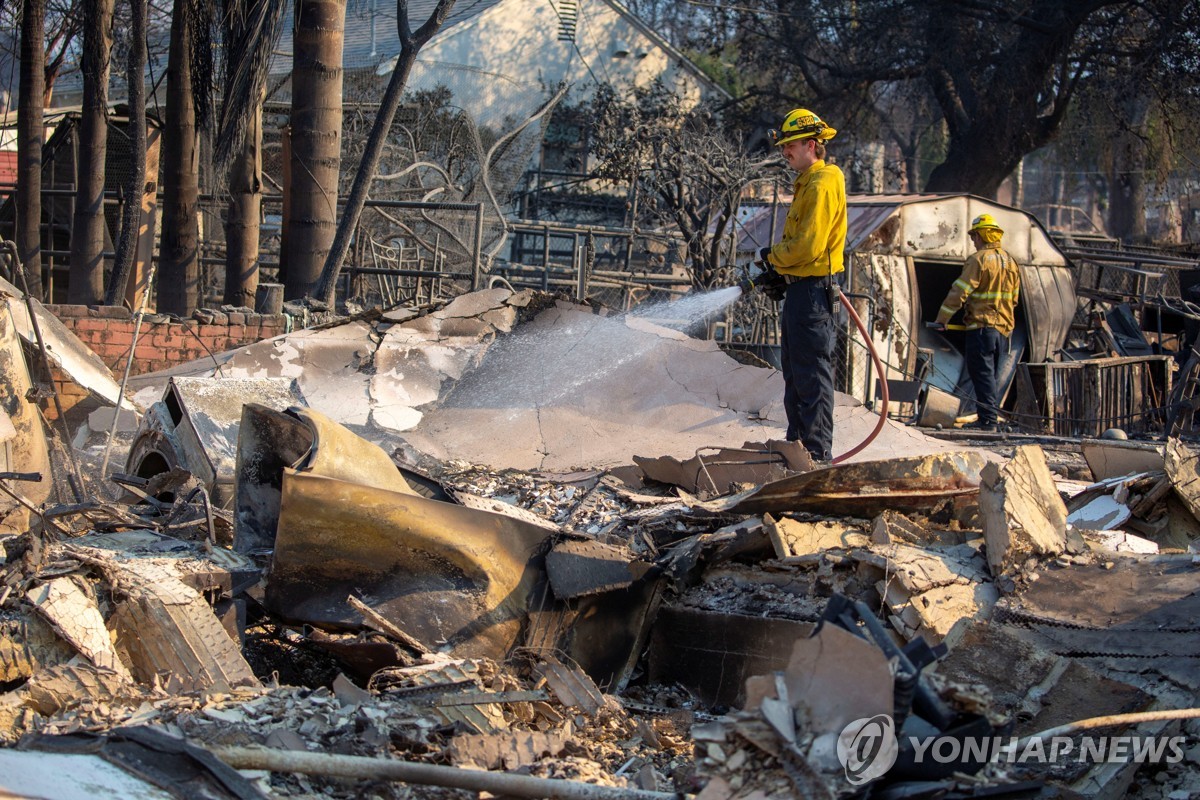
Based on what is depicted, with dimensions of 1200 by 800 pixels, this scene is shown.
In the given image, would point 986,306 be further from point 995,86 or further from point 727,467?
point 995,86

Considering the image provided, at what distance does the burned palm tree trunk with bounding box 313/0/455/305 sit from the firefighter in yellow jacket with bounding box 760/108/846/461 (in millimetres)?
4412

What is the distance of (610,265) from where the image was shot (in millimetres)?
18484

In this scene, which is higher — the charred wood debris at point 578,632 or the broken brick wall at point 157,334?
the broken brick wall at point 157,334

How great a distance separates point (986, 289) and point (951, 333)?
351 centimetres

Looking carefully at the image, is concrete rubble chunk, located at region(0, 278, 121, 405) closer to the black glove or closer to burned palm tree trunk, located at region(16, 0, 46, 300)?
the black glove

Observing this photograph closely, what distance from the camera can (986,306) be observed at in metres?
9.23

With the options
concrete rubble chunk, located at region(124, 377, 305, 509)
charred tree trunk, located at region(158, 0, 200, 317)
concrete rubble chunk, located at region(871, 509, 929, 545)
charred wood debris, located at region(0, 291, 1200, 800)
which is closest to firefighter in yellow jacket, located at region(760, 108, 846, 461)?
charred wood debris, located at region(0, 291, 1200, 800)

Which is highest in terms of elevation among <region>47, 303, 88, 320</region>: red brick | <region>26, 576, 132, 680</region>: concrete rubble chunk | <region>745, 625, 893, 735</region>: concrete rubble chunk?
<region>47, 303, 88, 320</region>: red brick

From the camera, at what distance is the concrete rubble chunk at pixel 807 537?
445 centimetres

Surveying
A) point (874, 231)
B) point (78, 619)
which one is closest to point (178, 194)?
point (874, 231)

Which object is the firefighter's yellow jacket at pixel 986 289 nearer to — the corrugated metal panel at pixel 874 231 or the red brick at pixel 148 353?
the corrugated metal panel at pixel 874 231

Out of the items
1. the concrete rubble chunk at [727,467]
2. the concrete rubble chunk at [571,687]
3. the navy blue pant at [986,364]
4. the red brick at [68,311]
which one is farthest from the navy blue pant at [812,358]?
the red brick at [68,311]

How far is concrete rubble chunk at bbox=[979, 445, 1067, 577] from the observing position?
13.6 ft

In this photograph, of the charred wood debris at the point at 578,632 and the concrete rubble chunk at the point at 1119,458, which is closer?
the charred wood debris at the point at 578,632
